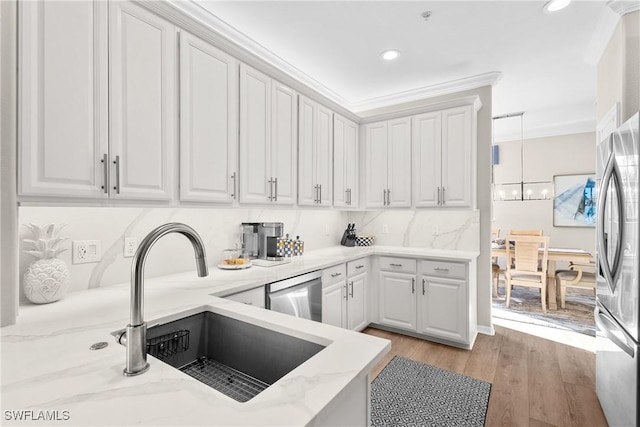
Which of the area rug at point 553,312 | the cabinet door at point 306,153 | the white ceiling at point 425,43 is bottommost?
the area rug at point 553,312

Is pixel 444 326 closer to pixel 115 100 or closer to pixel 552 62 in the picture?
pixel 552 62

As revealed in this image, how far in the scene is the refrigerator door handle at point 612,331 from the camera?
1632mm

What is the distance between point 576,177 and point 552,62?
353 cm

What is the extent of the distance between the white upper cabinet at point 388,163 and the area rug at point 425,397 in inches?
69.9

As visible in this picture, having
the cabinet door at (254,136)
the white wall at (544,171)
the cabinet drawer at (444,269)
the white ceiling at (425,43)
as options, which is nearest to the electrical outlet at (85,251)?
the cabinet door at (254,136)

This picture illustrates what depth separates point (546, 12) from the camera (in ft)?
7.63

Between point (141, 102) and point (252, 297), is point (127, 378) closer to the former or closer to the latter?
point (252, 297)

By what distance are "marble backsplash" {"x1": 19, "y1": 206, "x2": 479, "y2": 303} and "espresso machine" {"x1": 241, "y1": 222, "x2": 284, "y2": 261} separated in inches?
3.2

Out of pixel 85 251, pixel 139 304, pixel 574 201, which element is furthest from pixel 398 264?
pixel 574 201

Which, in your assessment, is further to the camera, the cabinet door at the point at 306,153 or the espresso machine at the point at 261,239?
the cabinet door at the point at 306,153

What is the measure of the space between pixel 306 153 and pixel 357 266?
1.27m

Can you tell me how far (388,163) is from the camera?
3.69m

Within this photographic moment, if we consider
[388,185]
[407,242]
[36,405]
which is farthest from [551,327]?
[36,405]

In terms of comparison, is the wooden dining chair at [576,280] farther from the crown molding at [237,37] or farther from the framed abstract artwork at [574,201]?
the crown molding at [237,37]
